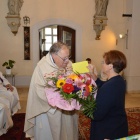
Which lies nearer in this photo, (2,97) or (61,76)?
(61,76)

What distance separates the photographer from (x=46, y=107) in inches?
96.7

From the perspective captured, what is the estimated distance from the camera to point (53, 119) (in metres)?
2.52

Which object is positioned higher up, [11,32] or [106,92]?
[11,32]

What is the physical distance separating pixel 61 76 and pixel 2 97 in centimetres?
286

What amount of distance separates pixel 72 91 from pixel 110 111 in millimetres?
476

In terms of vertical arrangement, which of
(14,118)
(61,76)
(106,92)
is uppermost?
(61,76)

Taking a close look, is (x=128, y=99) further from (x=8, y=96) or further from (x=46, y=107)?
(x=46, y=107)

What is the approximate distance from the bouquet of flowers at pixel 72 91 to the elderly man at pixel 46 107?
36 centimetres

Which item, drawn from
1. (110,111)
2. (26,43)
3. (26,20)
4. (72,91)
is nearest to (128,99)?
(26,43)

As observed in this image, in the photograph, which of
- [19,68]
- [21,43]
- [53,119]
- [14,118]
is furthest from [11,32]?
[53,119]

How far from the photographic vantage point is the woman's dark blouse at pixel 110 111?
6.47 feet

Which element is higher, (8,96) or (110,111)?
(110,111)

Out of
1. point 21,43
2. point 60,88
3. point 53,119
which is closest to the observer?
point 60,88

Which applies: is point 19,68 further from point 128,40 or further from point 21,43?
point 128,40
